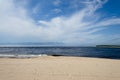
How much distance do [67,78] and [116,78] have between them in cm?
280

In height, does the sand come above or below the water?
above

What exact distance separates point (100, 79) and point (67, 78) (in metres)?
1.83

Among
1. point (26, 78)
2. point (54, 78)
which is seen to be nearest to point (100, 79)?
point (54, 78)

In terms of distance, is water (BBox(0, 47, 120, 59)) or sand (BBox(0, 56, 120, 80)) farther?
water (BBox(0, 47, 120, 59))

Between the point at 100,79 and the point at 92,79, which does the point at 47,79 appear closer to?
the point at 92,79

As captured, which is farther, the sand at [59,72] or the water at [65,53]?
the water at [65,53]

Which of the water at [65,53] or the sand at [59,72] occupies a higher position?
the sand at [59,72]

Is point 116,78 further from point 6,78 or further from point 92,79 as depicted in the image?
point 6,78

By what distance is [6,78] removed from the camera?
740 centimetres

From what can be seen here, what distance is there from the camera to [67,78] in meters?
7.59

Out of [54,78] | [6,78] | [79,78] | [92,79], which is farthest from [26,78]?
[92,79]

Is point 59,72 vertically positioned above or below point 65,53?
above

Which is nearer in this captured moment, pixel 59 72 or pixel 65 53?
pixel 59 72

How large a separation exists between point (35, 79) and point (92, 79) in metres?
3.14
